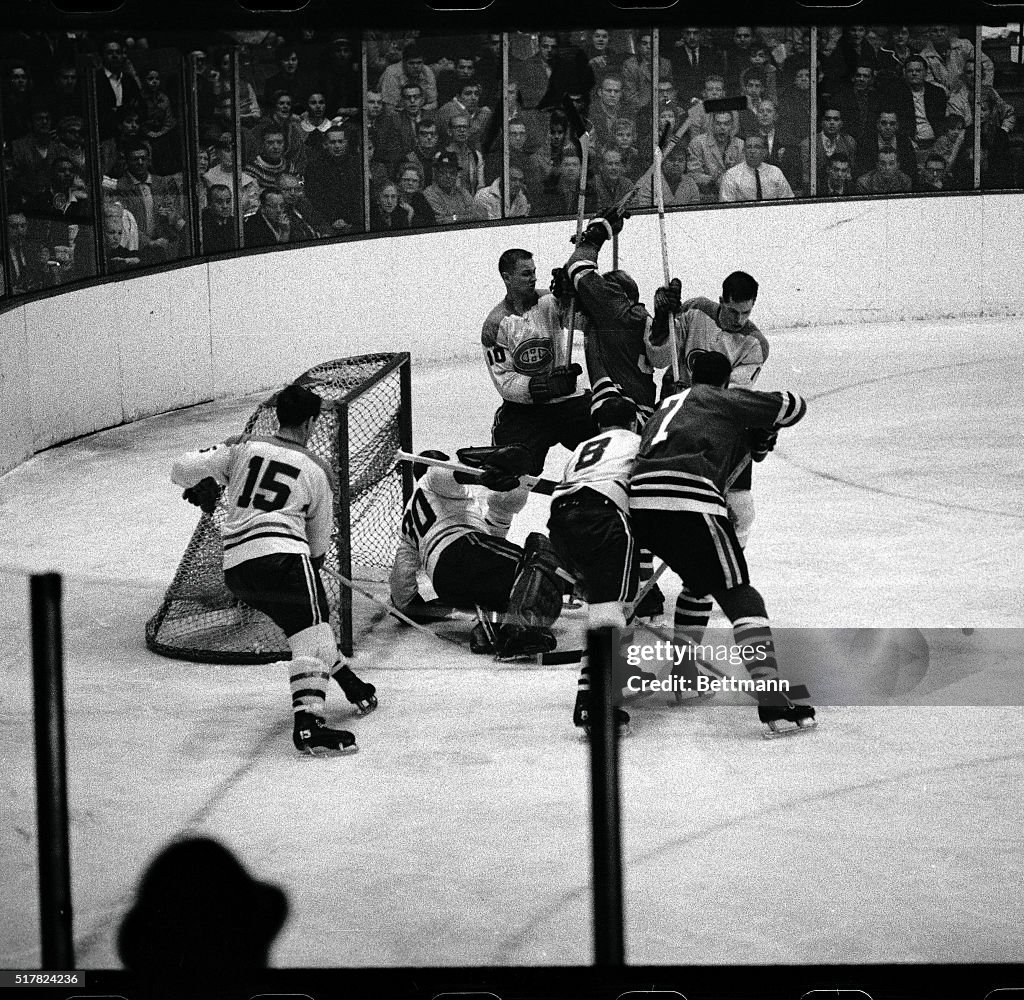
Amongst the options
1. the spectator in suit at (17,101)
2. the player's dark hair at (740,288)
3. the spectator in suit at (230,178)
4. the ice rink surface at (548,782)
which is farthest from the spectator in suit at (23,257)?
the player's dark hair at (740,288)

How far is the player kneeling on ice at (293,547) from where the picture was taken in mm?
5145

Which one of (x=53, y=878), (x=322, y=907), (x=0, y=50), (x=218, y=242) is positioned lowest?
(x=322, y=907)

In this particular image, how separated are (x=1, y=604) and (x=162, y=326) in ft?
13.7

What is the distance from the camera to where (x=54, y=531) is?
7914 mm

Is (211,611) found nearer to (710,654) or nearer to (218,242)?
(710,654)

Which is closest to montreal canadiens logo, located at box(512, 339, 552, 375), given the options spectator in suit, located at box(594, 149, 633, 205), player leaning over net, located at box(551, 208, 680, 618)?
player leaning over net, located at box(551, 208, 680, 618)

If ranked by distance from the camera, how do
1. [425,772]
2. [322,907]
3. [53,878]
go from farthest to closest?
[425,772] < [322,907] < [53,878]

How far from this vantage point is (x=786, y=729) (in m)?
5.29

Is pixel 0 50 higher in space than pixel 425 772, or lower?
higher

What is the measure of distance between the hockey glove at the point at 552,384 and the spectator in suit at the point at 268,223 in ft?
15.9

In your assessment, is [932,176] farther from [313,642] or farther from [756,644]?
[313,642]

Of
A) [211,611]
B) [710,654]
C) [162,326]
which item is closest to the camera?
[710,654]

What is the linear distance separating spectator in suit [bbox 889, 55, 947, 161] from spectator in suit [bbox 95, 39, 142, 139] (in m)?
6.66

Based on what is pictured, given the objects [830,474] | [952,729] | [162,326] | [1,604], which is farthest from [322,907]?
[162,326]
